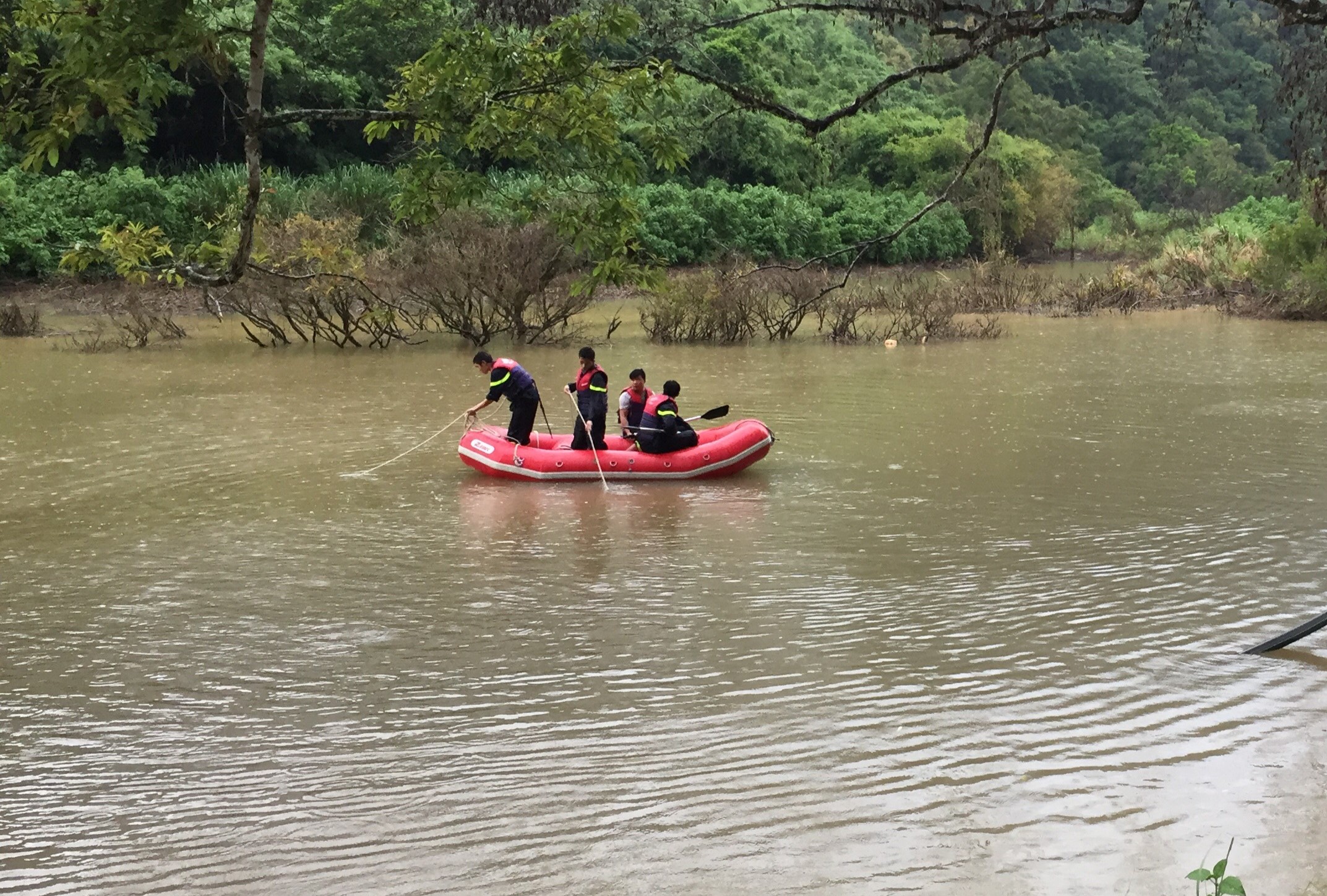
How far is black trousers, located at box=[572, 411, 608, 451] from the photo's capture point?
13344 mm

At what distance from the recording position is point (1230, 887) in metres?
3.83

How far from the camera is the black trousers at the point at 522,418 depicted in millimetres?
13547

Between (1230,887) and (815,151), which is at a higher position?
(815,151)

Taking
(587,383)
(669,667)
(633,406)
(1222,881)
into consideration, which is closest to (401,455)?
(587,383)

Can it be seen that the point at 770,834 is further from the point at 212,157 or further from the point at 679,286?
the point at 212,157

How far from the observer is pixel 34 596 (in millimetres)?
9062

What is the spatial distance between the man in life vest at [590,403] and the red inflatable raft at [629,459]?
0.18 metres

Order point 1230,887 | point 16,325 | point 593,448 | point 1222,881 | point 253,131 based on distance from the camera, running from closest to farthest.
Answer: point 1230,887
point 1222,881
point 253,131
point 593,448
point 16,325

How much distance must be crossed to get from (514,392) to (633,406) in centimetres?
111

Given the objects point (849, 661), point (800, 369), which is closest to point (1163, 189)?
point (800, 369)

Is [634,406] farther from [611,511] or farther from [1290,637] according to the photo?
[1290,637]

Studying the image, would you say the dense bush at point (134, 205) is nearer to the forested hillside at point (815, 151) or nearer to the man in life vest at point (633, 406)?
the forested hillside at point (815, 151)

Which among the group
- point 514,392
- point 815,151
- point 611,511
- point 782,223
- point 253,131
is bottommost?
point 611,511

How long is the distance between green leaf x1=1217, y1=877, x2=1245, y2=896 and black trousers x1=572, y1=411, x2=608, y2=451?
9736mm
